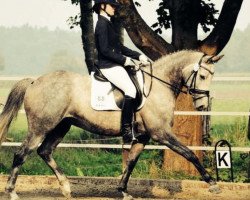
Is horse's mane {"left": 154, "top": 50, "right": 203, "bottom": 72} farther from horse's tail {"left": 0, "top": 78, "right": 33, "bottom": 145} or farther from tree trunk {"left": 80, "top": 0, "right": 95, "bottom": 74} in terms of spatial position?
tree trunk {"left": 80, "top": 0, "right": 95, "bottom": 74}

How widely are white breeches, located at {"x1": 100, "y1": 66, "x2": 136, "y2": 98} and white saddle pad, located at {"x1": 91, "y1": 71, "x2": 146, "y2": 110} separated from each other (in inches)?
6.8

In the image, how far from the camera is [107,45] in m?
8.98

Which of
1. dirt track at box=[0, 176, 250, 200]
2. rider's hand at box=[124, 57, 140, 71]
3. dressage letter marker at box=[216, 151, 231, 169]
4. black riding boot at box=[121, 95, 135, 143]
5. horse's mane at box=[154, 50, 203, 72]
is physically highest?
horse's mane at box=[154, 50, 203, 72]

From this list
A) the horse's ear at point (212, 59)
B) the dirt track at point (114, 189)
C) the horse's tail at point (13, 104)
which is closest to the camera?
the horse's ear at point (212, 59)

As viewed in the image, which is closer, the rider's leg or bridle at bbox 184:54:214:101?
the rider's leg

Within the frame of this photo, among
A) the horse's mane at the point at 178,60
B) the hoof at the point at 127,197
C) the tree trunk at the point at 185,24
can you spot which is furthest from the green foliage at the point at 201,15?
the hoof at the point at 127,197

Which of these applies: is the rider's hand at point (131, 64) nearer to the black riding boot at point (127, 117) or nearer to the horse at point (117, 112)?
the horse at point (117, 112)

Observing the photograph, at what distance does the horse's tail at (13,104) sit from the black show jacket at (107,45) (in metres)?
1.33

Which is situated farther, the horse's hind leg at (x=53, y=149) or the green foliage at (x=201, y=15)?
the green foliage at (x=201, y=15)

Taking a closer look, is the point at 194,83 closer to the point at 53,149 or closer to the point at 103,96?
the point at 103,96

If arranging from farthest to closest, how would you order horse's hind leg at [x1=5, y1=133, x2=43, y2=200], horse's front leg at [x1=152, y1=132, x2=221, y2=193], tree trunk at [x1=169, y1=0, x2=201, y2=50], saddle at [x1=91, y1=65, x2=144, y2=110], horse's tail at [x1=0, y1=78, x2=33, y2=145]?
1. tree trunk at [x1=169, y1=0, x2=201, y2=50]
2. horse's tail at [x1=0, y1=78, x2=33, y2=145]
3. horse's hind leg at [x1=5, y1=133, x2=43, y2=200]
4. saddle at [x1=91, y1=65, x2=144, y2=110]
5. horse's front leg at [x1=152, y1=132, x2=221, y2=193]

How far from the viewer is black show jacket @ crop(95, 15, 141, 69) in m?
8.96

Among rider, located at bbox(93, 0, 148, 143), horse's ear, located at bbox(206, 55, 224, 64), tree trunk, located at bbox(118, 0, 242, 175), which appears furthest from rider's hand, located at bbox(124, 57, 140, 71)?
tree trunk, located at bbox(118, 0, 242, 175)

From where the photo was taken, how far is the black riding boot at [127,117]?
897 cm
